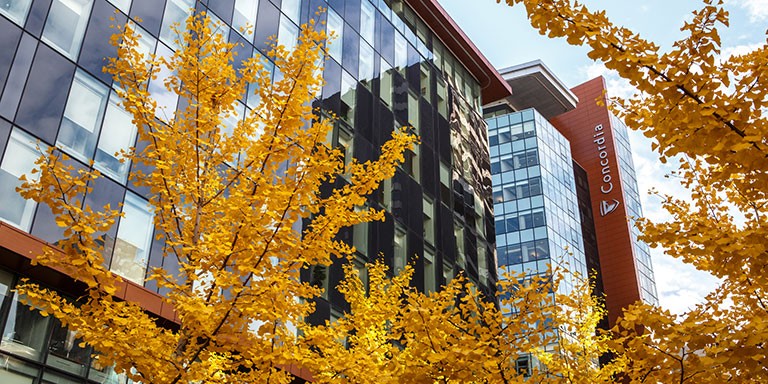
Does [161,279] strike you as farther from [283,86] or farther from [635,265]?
[635,265]

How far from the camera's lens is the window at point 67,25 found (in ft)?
50.4

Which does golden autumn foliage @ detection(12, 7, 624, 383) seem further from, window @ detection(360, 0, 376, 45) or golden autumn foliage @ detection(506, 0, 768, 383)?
window @ detection(360, 0, 376, 45)

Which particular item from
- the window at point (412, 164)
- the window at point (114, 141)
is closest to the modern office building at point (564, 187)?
the window at point (412, 164)

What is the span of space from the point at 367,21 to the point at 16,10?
56.7 feet

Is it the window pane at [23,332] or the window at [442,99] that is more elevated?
the window at [442,99]

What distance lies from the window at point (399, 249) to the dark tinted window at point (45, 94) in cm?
1345

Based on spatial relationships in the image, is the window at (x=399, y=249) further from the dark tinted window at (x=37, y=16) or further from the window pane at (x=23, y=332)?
the dark tinted window at (x=37, y=16)

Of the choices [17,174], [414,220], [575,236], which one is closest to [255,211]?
[17,174]

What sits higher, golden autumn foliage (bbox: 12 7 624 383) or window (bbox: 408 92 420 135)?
window (bbox: 408 92 420 135)

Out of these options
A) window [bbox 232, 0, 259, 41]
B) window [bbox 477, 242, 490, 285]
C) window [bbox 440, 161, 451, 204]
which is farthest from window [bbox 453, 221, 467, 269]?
window [bbox 232, 0, 259, 41]

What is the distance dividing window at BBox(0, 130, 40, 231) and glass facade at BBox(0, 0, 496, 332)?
0.02 meters

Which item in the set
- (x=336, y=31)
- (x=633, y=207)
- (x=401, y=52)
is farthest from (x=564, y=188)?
(x=336, y=31)

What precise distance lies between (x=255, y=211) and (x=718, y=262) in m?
5.63

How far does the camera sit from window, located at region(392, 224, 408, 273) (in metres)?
25.3
